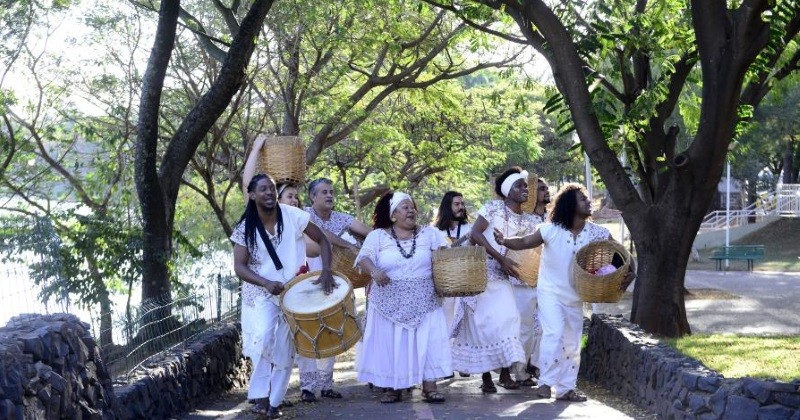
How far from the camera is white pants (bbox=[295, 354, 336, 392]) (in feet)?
39.1

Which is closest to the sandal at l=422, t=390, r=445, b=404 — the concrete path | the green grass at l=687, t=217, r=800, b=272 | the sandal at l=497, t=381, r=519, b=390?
the sandal at l=497, t=381, r=519, b=390

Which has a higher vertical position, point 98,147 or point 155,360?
point 98,147

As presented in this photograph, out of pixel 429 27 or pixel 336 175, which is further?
pixel 336 175

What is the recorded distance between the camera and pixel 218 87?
49.6 ft

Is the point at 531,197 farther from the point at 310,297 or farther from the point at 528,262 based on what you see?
the point at 310,297

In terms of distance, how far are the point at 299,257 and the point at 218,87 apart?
17.4 feet

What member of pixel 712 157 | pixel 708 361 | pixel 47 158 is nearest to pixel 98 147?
pixel 47 158

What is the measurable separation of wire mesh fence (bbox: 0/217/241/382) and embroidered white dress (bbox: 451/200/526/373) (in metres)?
Result: 2.80

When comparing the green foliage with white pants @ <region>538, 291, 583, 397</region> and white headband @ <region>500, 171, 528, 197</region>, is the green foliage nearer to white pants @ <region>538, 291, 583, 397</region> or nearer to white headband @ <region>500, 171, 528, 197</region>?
white headband @ <region>500, 171, 528, 197</region>

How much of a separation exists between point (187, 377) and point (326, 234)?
73.4 inches

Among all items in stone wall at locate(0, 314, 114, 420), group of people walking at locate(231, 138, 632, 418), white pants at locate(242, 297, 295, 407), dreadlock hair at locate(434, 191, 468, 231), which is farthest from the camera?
dreadlock hair at locate(434, 191, 468, 231)

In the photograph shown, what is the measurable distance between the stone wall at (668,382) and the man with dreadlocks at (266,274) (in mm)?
2880

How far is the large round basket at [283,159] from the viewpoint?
1245 centimetres

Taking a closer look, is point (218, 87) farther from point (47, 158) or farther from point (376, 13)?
point (47, 158)
